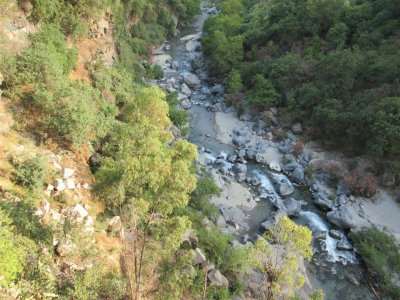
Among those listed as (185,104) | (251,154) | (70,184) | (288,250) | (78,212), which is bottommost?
(251,154)

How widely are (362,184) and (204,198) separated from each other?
13.9m

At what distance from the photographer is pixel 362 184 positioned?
28781 millimetres

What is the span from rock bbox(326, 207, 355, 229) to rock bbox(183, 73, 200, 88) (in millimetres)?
26030

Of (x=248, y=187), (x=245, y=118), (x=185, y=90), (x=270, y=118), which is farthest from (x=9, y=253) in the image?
(x=185, y=90)

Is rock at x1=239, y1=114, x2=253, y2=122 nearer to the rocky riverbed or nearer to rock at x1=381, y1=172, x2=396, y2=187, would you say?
the rocky riverbed

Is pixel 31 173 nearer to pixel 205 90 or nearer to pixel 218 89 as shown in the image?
pixel 218 89

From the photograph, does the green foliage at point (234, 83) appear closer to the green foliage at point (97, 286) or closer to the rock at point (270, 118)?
the rock at point (270, 118)

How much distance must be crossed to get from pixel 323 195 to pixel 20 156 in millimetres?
23468

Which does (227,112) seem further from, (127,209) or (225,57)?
(127,209)

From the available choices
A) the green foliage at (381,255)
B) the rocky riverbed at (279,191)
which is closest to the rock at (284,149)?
the rocky riverbed at (279,191)

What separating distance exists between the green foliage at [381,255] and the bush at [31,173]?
68.1 ft

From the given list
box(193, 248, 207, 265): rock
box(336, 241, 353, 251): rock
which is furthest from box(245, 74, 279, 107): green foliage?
box(193, 248, 207, 265): rock

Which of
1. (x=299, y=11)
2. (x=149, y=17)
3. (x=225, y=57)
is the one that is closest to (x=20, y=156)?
(x=225, y=57)

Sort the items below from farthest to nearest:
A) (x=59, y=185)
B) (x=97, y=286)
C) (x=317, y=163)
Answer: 1. (x=317, y=163)
2. (x=59, y=185)
3. (x=97, y=286)
